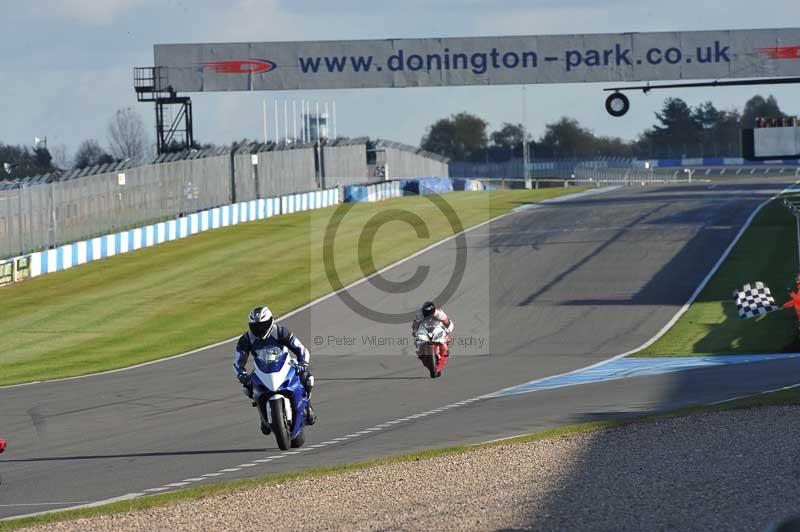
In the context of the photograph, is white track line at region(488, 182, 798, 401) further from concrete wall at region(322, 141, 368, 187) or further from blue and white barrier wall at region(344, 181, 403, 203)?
concrete wall at region(322, 141, 368, 187)

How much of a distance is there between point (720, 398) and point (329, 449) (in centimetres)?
587

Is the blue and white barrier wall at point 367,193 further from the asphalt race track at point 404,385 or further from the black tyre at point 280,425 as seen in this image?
the black tyre at point 280,425

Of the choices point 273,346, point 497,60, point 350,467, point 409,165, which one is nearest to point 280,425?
point 273,346

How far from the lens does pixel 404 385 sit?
20.3m

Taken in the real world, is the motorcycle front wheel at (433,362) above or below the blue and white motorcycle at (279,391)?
below

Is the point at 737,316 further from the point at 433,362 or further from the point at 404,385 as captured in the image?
the point at 404,385

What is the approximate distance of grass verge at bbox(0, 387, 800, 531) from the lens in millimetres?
10367

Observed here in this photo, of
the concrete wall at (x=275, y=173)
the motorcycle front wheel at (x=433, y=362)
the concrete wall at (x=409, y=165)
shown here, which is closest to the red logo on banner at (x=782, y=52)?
the concrete wall at (x=275, y=173)

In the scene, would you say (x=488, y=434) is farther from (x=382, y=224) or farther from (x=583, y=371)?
(x=382, y=224)

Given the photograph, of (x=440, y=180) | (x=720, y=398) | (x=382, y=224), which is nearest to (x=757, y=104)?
(x=440, y=180)

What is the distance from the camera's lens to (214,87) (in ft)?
150

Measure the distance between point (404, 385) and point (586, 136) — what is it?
127 metres

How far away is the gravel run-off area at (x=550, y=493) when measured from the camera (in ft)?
29.8

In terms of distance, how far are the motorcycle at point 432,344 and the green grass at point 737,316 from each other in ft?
16.5
